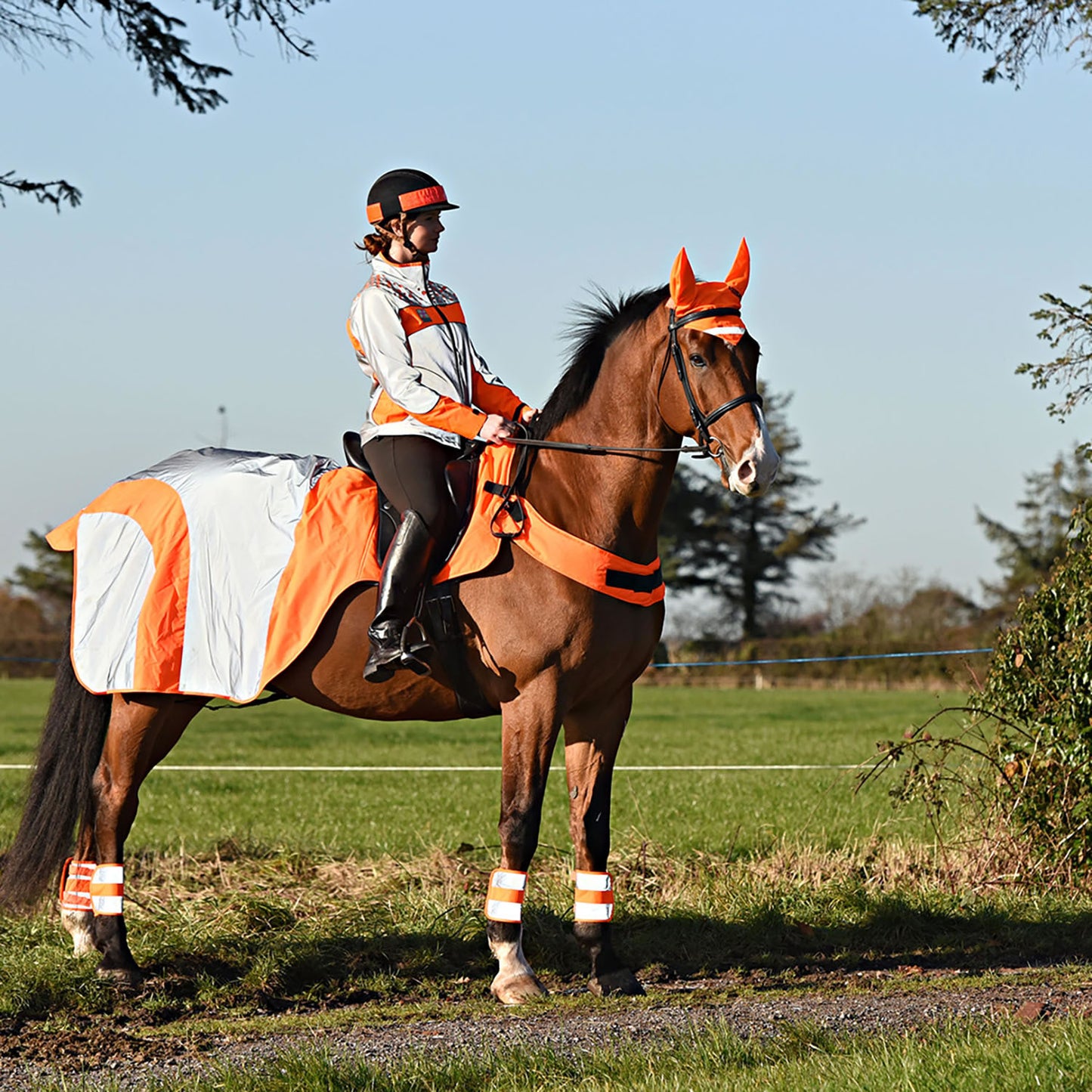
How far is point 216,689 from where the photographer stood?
6512mm

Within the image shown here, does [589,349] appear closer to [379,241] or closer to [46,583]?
[379,241]

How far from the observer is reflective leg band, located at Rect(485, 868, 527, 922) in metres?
6.25

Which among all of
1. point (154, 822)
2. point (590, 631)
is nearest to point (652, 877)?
point (590, 631)

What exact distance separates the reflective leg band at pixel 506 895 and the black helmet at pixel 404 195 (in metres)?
2.95

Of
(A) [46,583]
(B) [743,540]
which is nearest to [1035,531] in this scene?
(B) [743,540]

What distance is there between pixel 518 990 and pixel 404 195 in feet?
11.5

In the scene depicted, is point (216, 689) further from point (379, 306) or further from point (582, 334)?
point (582, 334)

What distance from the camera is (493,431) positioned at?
6141 mm

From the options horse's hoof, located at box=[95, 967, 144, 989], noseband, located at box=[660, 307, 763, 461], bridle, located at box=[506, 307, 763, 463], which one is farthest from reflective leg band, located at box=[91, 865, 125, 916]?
noseband, located at box=[660, 307, 763, 461]

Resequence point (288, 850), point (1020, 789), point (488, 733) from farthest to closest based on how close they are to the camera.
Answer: point (488, 733), point (288, 850), point (1020, 789)

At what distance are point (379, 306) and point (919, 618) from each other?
52406mm

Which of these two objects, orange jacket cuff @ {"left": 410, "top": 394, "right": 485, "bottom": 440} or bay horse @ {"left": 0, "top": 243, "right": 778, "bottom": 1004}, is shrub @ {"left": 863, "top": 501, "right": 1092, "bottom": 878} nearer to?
bay horse @ {"left": 0, "top": 243, "right": 778, "bottom": 1004}

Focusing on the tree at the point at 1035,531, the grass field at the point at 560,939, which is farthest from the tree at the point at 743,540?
the grass field at the point at 560,939

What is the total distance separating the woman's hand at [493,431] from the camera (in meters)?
6.14
